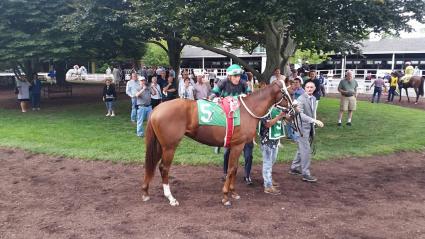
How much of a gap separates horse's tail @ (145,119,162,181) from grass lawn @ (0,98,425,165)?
7.30 feet

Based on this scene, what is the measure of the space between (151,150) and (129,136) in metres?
4.99

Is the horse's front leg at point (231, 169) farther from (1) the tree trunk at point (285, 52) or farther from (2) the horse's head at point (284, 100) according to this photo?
(1) the tree trunk at point (285, 52)

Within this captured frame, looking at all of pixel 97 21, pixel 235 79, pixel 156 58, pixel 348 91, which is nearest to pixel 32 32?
pixel 97 21

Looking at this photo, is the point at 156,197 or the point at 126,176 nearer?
the point at 156,197

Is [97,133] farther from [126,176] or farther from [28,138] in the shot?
[126,176]

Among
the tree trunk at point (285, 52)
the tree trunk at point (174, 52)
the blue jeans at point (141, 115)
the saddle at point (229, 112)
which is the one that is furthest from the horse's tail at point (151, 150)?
the tree trunk at point (174, 52)

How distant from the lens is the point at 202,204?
5719 millimetres

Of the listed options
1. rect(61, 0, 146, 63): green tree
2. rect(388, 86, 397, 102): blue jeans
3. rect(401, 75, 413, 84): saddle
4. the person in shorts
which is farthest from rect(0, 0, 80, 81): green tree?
rect(401, 75, 413, 84): saddle

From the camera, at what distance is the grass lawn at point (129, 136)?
342 inches

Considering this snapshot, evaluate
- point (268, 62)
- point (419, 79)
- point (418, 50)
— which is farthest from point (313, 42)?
point (418, 50)

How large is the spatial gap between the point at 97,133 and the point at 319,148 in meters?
6.18

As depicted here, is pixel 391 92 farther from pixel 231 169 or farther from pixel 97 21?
pixel 231 169

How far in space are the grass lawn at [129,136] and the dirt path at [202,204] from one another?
775mm

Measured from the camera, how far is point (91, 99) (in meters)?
20.1
